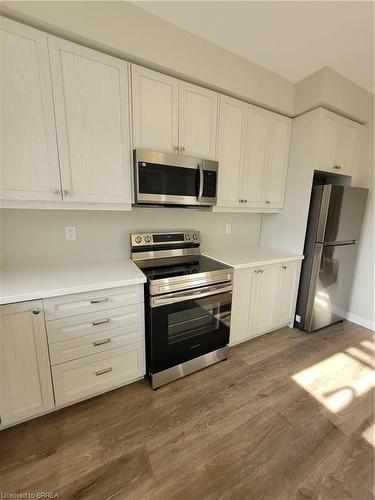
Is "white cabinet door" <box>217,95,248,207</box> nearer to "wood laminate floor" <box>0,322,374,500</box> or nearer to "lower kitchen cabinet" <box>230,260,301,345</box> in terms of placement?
"lower kitchen cabinet" <box>230,260,301,345</box>

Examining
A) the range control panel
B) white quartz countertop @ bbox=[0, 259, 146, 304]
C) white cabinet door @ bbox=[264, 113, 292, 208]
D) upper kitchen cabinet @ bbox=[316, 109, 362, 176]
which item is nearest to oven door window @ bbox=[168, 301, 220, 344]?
Result: white quartz countertop @ bbox=[0, 259, 146, 304]

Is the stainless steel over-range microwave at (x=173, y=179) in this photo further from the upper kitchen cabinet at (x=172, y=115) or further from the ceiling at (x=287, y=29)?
the ceiling at (x=287, y=29)

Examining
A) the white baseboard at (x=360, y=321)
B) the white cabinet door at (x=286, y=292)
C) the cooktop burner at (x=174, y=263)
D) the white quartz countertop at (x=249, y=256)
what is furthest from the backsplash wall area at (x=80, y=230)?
the white baseboard at (x=360, y=321)

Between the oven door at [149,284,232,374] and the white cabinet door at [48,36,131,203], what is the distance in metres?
0.92

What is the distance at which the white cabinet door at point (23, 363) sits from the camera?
121 centimetres

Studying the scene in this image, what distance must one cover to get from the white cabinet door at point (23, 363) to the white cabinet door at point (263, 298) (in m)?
1.77

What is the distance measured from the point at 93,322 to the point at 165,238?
0.97m

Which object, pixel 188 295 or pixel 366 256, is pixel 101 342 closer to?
pixel 188 295

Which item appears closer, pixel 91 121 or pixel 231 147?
pixel 91 121

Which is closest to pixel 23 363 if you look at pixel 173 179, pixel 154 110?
pixel 173 179

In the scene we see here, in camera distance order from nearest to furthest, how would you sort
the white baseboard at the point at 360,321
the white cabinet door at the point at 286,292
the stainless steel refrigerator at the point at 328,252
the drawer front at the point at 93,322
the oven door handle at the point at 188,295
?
the drawer front at the point at 93,322
the oven door handle at the point at 188,295
the stainless steel refrigerator at the point at 328,252
the white cabinet door at the point at 286,292
the white baseboard at the point at 360,321

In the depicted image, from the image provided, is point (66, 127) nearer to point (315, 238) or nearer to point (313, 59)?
point (313, 59)

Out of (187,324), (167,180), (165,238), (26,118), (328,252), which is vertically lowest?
(187,324)

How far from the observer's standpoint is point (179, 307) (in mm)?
1643
